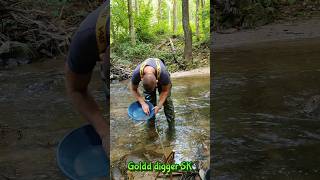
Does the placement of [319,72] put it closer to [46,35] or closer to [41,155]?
[41,155]

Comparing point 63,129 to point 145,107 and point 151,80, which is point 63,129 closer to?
point 145,107

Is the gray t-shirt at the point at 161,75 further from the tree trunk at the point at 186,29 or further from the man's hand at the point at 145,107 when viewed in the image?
the tree trunk at the point at 186,29

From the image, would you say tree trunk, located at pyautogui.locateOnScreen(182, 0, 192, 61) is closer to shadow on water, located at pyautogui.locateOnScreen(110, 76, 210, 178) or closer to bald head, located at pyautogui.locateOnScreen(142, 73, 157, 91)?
bald head, located at pyautogui.locateOnScreen(142, 73, 157, 91)

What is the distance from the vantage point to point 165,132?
17.8 feet

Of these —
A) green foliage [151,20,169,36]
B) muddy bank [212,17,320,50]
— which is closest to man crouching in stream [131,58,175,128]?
green foliage [151,20,169,36]

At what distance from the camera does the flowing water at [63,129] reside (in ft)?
15.3

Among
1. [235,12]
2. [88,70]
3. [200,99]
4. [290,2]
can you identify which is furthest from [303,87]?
[290,2]

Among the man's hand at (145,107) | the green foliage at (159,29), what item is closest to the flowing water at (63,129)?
the man's hand at (145,107)

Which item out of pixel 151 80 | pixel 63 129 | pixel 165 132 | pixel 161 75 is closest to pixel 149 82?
pixel 151 80

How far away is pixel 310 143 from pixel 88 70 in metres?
3.55

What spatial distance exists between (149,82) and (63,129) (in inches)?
90.9

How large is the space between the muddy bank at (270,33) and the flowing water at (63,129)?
653cm

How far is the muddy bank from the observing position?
1312 centimetres

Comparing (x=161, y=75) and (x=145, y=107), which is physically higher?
(x=161, y=75)
